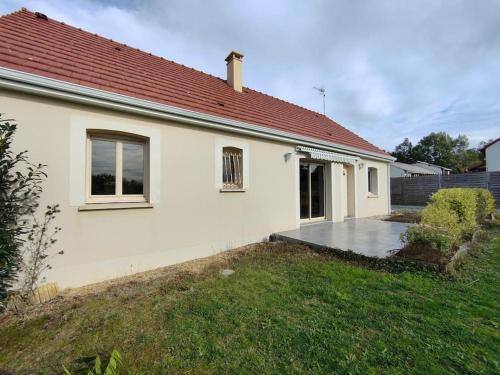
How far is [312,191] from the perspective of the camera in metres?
13.5

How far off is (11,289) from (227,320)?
493cm

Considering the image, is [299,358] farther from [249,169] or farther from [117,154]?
[249,169]

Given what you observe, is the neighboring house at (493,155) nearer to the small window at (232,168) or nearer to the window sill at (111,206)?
the small window at (232,168)

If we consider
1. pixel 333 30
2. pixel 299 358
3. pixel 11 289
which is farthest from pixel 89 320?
pixel 333 30

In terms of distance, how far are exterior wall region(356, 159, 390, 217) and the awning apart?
5.88 feet

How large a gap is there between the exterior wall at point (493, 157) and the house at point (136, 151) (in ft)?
152

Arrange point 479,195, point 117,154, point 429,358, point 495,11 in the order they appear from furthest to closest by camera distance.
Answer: point 479,195 → point 495,11 → point 117,154 → point 429,358

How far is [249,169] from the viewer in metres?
9.89

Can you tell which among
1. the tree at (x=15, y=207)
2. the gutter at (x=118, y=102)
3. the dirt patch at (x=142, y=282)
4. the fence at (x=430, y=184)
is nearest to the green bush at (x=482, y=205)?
the dirt patch at (x=142, y=282)

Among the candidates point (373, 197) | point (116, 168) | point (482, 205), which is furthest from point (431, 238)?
point (373, 197)

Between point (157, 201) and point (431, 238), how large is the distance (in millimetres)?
8113

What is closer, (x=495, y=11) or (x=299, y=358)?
(x=299, y=358)

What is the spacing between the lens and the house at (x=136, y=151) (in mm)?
5805

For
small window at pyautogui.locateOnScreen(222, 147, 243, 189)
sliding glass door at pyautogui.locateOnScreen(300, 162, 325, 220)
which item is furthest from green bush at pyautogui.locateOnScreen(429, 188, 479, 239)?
small window at pyautogui.locateOnScreen(222, 147, 243, 189)
